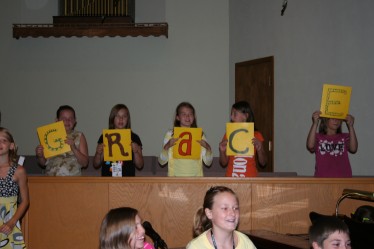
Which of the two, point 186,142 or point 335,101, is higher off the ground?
point 335,101

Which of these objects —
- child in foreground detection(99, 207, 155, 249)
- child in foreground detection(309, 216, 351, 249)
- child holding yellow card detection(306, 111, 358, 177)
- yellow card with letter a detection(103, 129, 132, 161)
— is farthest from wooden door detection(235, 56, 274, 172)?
child in foreground detection(99, 207, 155, 249)

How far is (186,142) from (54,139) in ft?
4.36

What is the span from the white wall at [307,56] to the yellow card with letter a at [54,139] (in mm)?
3802

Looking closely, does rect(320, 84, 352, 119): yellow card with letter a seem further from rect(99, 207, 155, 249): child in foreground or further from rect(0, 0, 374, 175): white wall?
rect(0, 0, 374, 175): white wall

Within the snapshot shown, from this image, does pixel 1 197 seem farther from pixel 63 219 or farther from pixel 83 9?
pixel 83 9

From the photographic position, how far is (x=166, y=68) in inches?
411

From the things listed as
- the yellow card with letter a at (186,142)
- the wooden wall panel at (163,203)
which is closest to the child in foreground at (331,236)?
the wooden wall panel at (163,203)

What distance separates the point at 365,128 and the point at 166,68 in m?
4.43

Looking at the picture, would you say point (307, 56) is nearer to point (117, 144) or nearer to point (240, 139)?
point (240, 139)

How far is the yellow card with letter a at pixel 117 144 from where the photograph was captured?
555cm

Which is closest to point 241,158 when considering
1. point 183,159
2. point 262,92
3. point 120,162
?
point 183,159

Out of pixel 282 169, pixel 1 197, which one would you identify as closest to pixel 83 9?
pixel 282 169

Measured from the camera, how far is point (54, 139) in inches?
220

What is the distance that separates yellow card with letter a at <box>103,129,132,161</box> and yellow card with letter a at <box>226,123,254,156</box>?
1001 millimetres
